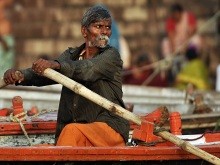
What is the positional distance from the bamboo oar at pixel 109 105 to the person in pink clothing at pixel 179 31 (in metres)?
12.7

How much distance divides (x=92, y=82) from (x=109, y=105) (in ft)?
1.34

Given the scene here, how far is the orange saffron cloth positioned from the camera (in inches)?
394

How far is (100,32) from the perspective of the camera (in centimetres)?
1032

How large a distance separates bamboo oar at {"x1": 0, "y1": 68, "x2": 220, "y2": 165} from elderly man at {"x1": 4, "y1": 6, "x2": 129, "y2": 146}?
15cm

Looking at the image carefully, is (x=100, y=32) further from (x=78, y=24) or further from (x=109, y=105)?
(x=78, y=24)

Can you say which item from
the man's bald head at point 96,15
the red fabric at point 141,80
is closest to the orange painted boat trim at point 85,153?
the man's bald head at point 96,15

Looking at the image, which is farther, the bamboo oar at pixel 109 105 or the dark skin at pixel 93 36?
the dark skin at pixel 93 36

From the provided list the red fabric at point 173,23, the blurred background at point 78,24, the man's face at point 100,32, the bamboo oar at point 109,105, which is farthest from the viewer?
the blurred background at point 78,24

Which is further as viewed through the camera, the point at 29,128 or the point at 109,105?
the point at 29,128

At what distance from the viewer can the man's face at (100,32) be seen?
10.3 meters

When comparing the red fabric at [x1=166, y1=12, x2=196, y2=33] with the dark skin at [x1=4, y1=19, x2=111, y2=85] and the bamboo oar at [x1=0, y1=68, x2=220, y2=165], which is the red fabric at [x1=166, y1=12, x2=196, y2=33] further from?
the bamboo oar at [x1=0, y1=68, x2=220, y2=165]

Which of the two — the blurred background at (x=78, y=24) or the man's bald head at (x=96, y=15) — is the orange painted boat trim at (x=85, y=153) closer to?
the man's bald head at (x=96, y=15)

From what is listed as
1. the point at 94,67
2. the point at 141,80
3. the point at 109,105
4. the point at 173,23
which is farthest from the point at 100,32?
the point at 173,23

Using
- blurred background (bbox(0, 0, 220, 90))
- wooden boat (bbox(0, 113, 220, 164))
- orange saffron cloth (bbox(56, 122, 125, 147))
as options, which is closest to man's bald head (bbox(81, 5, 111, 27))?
orange saffron cloth (bbox(56, 122, 125, 147))
